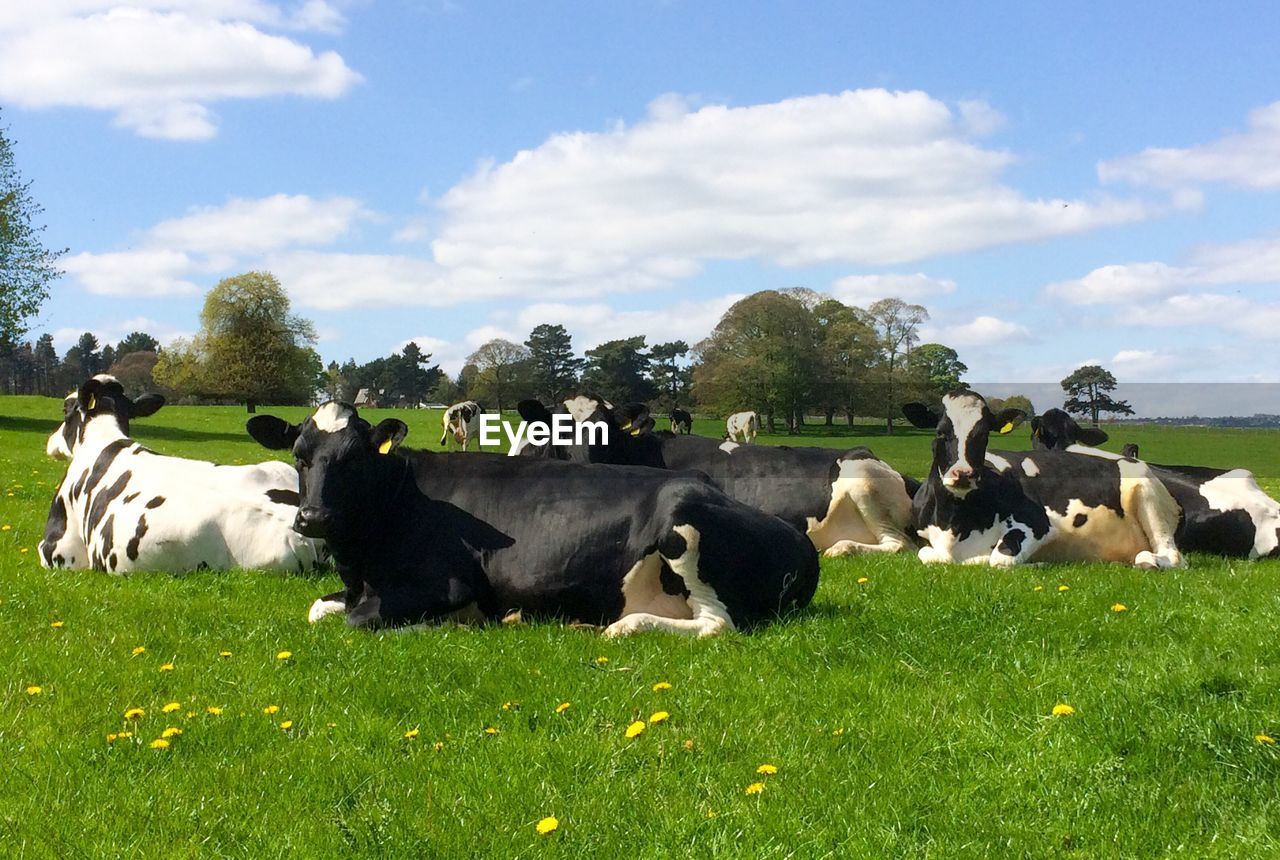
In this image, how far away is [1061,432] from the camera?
48.7 ft

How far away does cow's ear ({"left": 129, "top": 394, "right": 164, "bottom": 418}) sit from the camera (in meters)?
12.0

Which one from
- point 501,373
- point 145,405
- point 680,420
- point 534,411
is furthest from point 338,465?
point 501,373

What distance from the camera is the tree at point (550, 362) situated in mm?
22328

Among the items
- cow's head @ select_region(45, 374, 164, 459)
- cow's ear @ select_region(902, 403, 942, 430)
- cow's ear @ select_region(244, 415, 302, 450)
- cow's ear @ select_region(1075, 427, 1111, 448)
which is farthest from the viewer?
cow's ear @ select_region(1075, 427, 1111, 448)

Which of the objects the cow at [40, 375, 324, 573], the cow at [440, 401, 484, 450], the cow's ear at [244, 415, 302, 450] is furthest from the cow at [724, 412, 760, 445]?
the cow's ear at [244, 415, 302, 450]

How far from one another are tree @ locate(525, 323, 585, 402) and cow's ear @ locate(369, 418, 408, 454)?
13.9 metres

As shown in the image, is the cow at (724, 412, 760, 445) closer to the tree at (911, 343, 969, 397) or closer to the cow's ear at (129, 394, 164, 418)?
the tree at (911, 343, 969, 397)

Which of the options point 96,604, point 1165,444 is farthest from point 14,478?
point 1165,444

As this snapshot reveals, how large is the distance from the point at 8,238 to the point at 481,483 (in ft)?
150

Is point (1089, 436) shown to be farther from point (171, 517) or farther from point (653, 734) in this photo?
point (653, 734)

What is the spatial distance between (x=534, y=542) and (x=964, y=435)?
5.45 metres

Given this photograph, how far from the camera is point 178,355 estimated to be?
49.0 metres

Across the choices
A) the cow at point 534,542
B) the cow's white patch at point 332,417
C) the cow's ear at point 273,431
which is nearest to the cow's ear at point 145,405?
the cow's ear at point 273,431

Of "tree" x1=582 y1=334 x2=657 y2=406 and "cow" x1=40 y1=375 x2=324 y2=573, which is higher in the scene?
"tree" x1=582 y1=334 x2=657 y2=406
